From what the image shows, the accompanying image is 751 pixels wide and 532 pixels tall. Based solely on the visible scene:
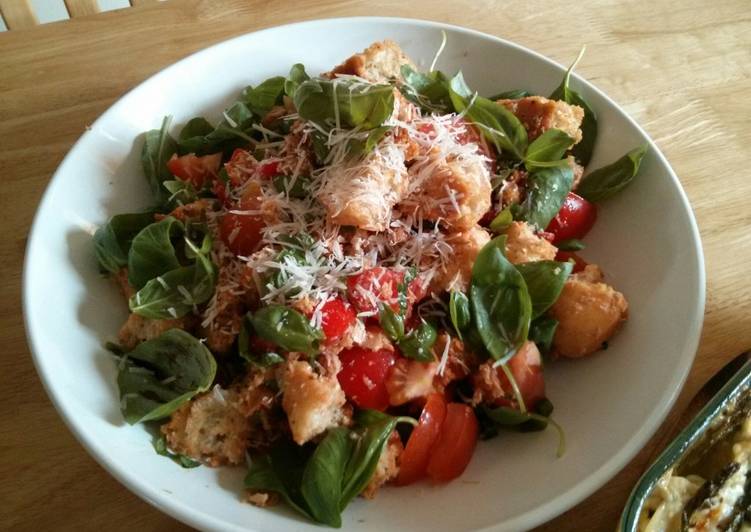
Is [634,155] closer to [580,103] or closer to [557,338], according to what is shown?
[580,103]

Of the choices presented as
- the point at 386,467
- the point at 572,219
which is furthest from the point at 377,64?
the point at 386,467

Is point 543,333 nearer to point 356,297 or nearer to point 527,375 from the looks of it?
point 527,375

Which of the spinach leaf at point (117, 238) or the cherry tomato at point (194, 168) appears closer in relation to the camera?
the spinach leaf at point (117, 238)

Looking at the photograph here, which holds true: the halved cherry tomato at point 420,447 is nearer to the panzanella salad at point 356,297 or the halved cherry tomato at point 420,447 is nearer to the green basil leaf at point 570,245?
the panzanella salad at point 356,297

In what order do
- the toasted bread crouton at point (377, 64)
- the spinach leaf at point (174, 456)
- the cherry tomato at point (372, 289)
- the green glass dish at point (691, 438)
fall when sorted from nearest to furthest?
1. the green glass dish at point (691, 438)
2. the spinach leaf at point (174, 456)
3. the cherry tomato at point (372, 289)
4. the toasted bread crouton at point (377, 64)

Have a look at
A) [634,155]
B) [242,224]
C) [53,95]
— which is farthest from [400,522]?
[53,95]

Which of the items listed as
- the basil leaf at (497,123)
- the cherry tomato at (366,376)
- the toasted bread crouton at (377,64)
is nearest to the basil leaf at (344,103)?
the toasted bread crouton at (377,64)
